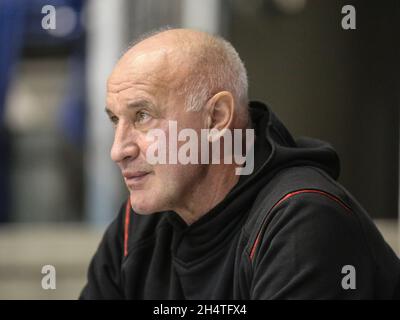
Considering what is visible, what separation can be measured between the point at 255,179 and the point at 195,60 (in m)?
0.25

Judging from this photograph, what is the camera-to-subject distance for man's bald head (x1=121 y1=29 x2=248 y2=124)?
1185 mm

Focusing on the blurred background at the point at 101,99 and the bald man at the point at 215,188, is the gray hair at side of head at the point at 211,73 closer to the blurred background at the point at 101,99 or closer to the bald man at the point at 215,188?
the bald man at the point at 215,188

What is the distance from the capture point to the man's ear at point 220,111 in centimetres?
122

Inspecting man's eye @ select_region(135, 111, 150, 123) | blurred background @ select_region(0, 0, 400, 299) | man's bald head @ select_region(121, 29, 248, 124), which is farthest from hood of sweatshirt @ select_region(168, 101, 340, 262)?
blurred background @ select_region(0, 0, 400, 299)

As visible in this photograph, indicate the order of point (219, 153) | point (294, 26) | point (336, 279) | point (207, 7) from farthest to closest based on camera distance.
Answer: point (207, 7) < point (294, 26) < point (219, 153) < point (336, 279)

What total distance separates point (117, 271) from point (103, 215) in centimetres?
120

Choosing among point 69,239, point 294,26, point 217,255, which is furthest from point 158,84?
point 69,239

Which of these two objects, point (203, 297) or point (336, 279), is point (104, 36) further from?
point (336, 279)

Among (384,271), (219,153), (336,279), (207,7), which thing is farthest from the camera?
(207,7)

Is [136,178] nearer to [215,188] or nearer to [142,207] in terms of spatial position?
[142,207]

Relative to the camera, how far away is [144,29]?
2.53 metres

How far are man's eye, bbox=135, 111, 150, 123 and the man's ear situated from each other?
12cm
